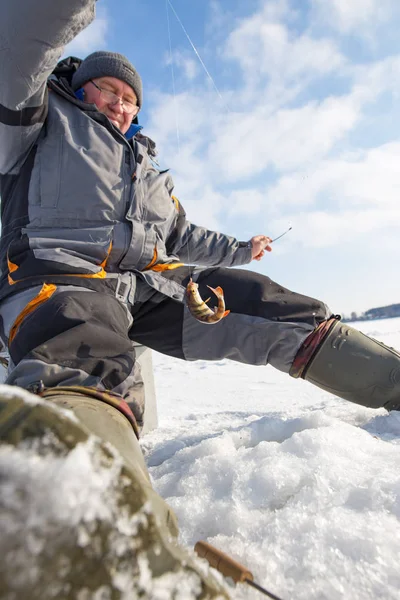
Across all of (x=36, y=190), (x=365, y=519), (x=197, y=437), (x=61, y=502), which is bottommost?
(x=197, y=437)

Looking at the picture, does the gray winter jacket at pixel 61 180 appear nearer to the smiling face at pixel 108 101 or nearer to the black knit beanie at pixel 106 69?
the smiling face at pixel 108 101

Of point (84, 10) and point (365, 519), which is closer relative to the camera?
point (365, 519)

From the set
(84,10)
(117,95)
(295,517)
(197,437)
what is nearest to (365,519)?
(295,517)

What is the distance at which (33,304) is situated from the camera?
153 cm

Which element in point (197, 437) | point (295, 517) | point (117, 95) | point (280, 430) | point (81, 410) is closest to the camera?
point (81, 410)

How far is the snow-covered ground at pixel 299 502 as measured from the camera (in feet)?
2.81

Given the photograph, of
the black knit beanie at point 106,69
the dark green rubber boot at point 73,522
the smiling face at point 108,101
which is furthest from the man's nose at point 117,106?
the dark green rubber boot at point 73,522

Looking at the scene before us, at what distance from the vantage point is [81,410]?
0.96 meters

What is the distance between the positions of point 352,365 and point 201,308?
907 mm

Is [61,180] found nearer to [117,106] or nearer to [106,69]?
[117,106]

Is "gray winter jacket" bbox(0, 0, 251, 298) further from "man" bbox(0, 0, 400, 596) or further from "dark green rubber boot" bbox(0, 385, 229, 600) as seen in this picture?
"dark green rubber boot" bbox(0, 385, 229, 600)

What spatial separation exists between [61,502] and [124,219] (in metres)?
1.74

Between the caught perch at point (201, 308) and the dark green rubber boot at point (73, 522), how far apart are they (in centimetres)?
160

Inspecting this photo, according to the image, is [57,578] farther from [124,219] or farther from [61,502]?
[124,219]
